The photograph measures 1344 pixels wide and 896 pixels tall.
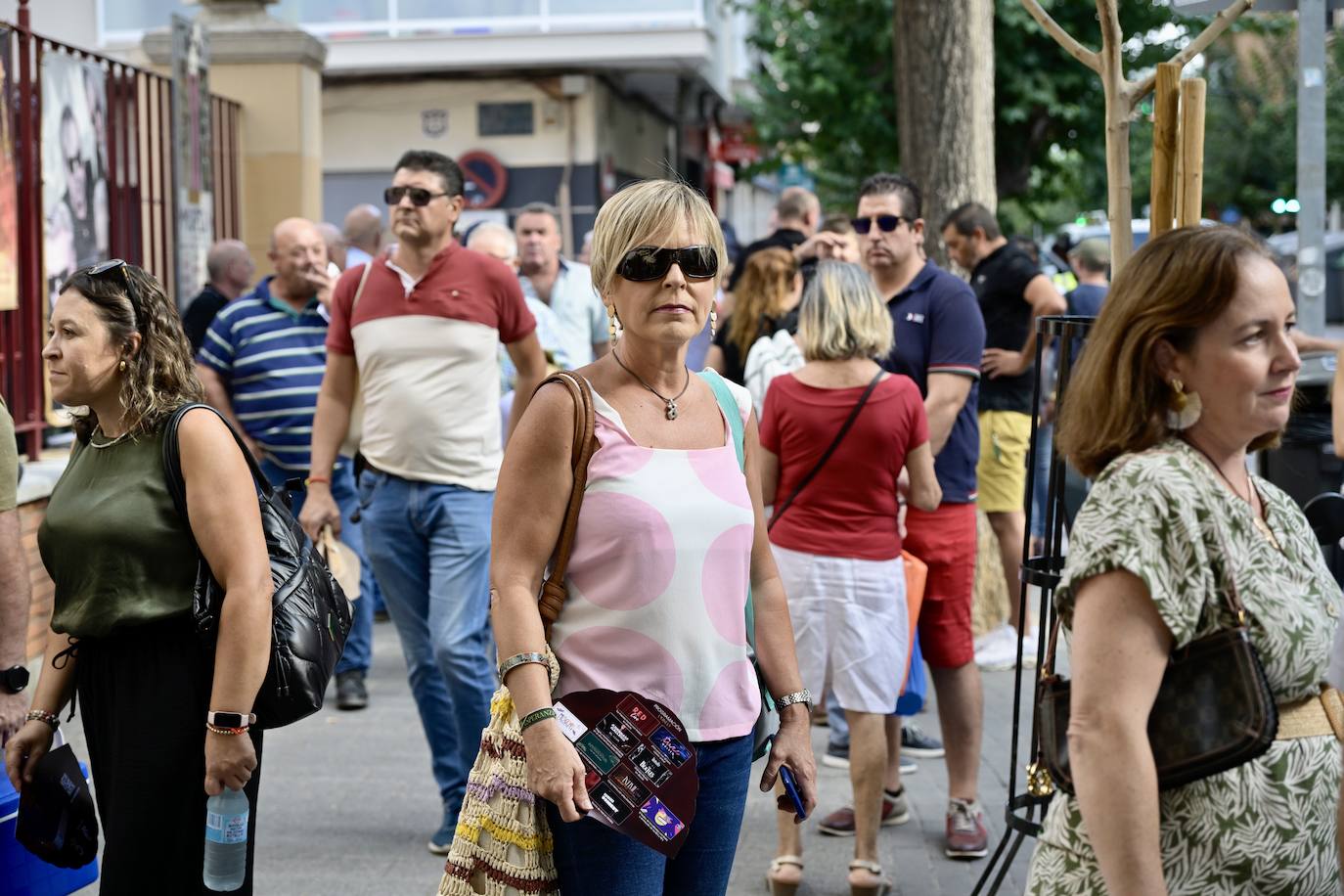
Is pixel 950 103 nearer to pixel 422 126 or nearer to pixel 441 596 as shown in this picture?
pixel 441 596

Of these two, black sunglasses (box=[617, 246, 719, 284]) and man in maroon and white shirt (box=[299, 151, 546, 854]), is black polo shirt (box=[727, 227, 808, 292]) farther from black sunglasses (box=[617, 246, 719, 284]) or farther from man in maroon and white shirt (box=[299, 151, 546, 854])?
black sunglasses (box=[617, 246, 719, 284])

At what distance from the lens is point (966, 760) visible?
5219 mm

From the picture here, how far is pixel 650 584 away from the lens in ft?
9.28

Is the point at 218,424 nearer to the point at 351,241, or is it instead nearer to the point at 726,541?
the point at 726,541

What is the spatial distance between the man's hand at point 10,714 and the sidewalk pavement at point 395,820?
1.32 meters

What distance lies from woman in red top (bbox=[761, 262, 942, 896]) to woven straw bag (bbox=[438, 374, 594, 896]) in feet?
6.91

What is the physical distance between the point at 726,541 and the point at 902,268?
3114 millimetres

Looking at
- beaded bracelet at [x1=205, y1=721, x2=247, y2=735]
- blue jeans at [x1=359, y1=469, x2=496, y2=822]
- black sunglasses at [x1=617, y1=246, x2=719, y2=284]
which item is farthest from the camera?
blue jeans at [x1=359, y1=469, x2=496, y2=822]

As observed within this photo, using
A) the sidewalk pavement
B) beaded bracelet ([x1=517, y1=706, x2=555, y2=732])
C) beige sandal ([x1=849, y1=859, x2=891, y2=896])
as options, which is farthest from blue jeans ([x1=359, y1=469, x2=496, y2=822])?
beaded bracelet ([x1=517, y1=706, x2=555, y2=732])

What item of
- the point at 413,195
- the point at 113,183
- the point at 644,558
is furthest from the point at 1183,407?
the point at 113,183

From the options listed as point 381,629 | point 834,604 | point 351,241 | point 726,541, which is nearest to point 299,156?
point 351,241

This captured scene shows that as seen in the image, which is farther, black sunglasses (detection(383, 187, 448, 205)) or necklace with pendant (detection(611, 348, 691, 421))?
black sunglasses (detection(383, 187, 448, 205))

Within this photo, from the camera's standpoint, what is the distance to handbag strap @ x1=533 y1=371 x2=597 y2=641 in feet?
9.34

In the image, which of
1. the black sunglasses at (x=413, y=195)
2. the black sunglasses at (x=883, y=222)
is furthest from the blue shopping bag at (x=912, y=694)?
the black sunglasses at (x=413, y=195)
